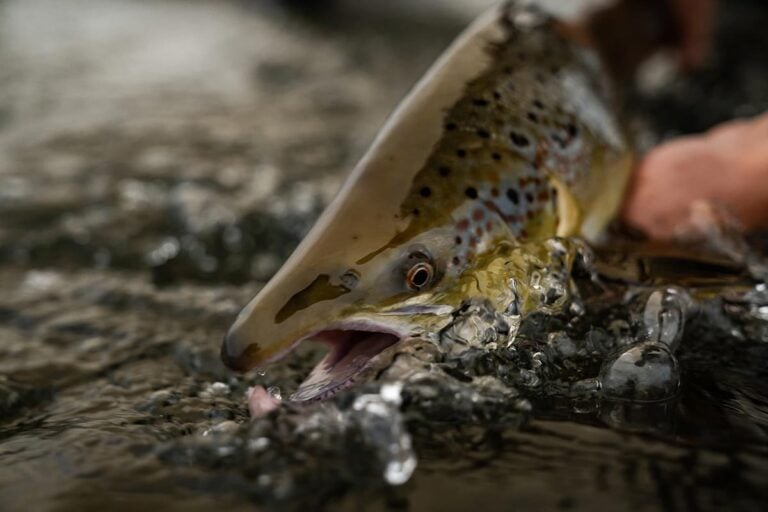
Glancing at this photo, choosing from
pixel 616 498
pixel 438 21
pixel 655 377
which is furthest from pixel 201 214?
pixel 438 21

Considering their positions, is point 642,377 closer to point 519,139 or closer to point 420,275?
point 420,275

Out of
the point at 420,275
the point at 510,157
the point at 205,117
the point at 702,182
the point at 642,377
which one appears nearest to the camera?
the point at 642,377

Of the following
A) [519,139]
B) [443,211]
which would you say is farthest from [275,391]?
[519,139]

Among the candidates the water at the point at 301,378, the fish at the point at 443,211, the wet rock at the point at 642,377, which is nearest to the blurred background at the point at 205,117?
the water at the point at 301,378

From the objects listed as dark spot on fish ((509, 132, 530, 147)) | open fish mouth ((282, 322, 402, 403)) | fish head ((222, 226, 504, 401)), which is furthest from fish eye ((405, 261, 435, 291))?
dark spot on fish ((509, 132, 530, 147))

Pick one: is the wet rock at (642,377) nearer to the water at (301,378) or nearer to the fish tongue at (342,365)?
the water at (301,378)

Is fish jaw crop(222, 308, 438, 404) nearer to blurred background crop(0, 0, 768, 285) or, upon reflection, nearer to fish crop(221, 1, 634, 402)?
fish crop(221, 1, 634, 402)
